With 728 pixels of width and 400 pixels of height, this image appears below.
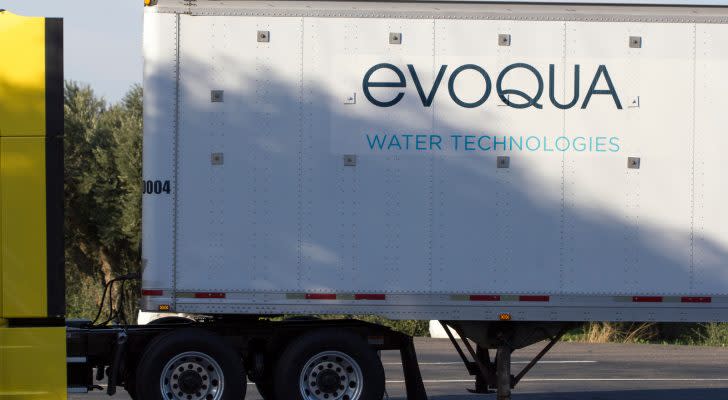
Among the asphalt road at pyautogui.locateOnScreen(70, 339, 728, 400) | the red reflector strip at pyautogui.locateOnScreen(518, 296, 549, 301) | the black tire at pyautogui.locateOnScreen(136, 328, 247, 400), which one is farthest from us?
the asphalt road at pyautogui.locateOnScreen(70, 339, 728, 400)

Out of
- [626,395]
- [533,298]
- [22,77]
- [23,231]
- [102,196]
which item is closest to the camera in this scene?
[23,231]

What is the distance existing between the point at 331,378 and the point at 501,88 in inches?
130

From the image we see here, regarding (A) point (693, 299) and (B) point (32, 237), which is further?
(A) point (693, 299)

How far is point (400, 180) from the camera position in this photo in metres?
10.6

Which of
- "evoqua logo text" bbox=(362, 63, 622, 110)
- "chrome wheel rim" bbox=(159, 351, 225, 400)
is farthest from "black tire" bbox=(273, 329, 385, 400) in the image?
"evoqua logo text" bbox=(362, 63, 622, 110)

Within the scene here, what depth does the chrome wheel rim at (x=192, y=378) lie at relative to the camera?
1041 centimetres

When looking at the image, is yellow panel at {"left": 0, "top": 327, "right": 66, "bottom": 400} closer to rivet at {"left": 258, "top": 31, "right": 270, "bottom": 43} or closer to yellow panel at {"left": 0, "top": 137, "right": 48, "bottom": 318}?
yellow panel at {"left": 0, "top": 137, "right": 48, "bottom": 318}

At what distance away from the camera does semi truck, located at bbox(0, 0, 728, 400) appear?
34.5ft

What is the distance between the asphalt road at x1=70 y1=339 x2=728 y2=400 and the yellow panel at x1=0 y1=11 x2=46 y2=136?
183 inches

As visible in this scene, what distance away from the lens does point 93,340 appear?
10.6 meters

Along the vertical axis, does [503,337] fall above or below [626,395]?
above

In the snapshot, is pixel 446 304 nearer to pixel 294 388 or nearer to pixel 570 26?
pixel 294 388

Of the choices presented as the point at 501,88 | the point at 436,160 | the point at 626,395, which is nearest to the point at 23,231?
the point at 436,160

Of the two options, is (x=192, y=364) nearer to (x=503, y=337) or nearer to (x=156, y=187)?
(x=156, y=187)
